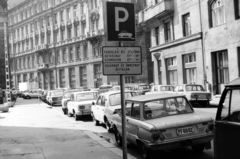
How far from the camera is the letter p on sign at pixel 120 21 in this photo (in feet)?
19.3

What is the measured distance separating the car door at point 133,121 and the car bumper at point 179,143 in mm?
848

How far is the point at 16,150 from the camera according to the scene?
347 inches

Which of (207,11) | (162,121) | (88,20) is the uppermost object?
(88,20)

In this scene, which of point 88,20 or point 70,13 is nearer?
point 88,20

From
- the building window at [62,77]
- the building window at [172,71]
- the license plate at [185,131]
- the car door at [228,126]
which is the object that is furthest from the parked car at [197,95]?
the building window at [62,77]

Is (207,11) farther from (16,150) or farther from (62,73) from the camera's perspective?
(62,73)

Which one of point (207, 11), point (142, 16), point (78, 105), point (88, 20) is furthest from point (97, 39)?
point (78, 105)

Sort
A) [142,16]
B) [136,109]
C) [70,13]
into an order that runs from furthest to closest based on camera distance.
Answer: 1. [70,13]
2. [142,16]
3. [136,109]

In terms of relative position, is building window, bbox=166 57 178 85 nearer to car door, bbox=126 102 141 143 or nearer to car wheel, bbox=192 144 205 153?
car door, bbox=126 102 141 143

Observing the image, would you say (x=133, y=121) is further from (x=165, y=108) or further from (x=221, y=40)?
(x=221, y=40)

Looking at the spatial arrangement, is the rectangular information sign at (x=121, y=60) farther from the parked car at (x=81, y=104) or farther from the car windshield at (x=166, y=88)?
the car windshield at (x=166, y=88)

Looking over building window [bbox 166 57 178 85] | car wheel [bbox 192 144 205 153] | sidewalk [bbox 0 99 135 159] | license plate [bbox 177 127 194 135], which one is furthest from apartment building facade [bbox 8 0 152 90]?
license plate [bbox 177 127 194 135]

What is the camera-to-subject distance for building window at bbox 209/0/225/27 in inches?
1008

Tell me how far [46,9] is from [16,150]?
201 feet
